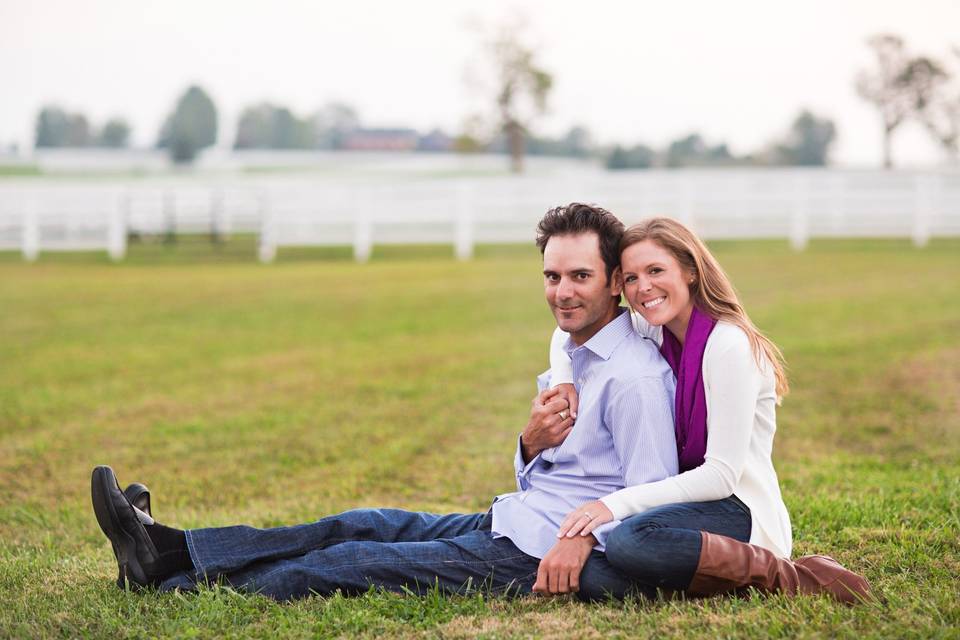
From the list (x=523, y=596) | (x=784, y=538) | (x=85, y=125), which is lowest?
(x=523, y=596)

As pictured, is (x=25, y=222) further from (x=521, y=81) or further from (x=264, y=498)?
(x=521, y=81)

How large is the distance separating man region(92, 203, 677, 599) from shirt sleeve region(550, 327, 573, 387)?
8cm

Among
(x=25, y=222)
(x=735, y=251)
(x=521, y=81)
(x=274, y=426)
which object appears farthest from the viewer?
(x=521, y=81)

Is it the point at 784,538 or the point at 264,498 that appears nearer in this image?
the point at 784,538

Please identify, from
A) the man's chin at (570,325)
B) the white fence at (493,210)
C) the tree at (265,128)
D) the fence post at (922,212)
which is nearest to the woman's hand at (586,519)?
the man's chin at (570,325)

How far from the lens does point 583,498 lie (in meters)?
3.84

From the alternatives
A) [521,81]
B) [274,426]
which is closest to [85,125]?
[521,81]

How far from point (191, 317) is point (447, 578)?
1065 cm

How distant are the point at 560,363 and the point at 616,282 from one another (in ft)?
1.31

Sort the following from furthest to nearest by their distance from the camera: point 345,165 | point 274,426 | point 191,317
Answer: point 345,165, point 191,317, point 274,426

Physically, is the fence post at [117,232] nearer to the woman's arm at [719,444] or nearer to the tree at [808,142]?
the woman's arm at [719,444]

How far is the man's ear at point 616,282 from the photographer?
3857 mm

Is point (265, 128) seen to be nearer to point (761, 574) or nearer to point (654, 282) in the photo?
point (654, 282)

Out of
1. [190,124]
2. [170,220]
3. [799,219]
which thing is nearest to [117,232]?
[170,220]
